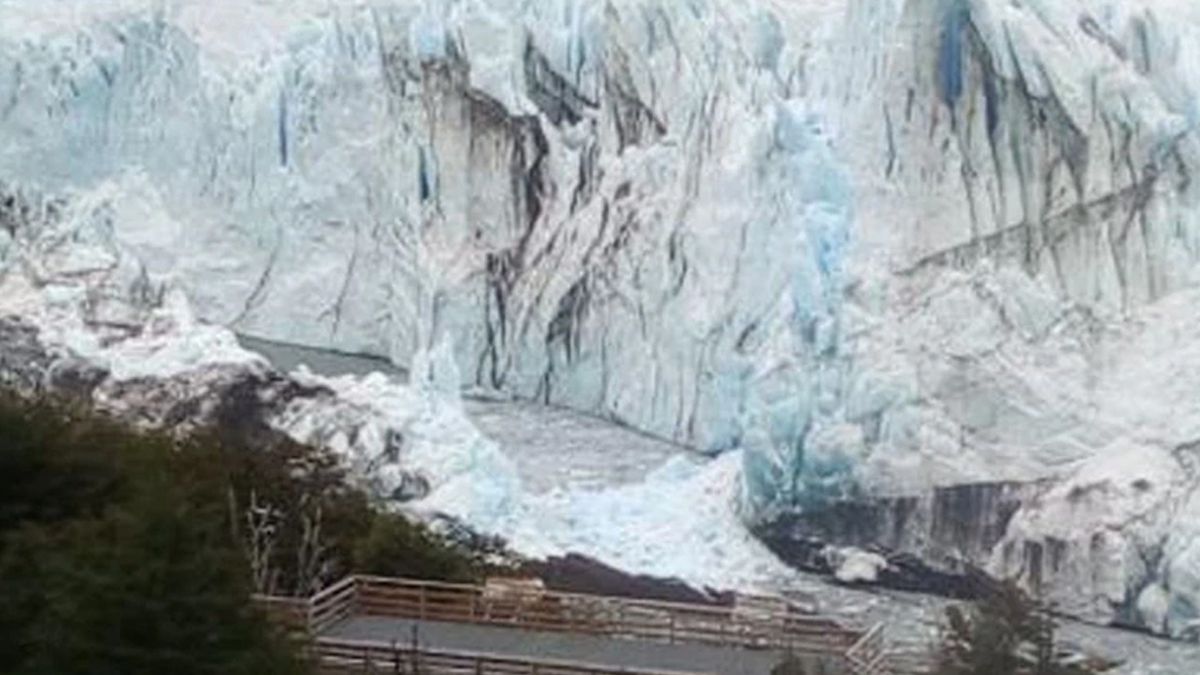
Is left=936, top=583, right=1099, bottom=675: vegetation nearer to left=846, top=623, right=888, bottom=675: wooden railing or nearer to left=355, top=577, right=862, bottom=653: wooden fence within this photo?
left=846, top=623, right=888, bottom=675: wooden railing

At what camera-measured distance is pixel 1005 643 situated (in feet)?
16.5

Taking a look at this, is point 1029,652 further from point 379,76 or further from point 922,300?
point 379,76

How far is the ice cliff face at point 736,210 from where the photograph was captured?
35.6ft

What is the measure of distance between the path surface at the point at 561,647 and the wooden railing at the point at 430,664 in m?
0.18

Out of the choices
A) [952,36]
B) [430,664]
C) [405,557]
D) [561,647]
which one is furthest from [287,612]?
[952,36]

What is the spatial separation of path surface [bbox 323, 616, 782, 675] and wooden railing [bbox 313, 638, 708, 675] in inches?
7.1

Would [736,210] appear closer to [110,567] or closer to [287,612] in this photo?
[287,612]

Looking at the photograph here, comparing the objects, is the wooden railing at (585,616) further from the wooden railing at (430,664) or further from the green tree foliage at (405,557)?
the green tree foliage at (405,557)

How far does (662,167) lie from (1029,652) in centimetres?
784


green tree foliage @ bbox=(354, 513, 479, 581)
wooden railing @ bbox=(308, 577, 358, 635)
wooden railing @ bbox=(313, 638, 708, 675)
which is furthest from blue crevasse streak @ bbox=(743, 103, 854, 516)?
wooden railing @ bbox=(313, 638, 708, 675)

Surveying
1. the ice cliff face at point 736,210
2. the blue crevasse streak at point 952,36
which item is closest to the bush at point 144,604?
the ice cliff face at point 736,210

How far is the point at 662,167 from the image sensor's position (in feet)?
42.4

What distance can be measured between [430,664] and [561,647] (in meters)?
0.68

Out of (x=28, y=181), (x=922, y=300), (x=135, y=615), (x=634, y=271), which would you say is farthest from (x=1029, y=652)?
(x=28, y=181)
